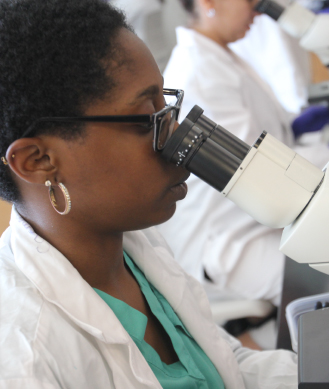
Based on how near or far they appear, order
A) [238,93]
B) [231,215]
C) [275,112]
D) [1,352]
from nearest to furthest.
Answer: [1,352] < [231,215] < [238,93] < [275,112]

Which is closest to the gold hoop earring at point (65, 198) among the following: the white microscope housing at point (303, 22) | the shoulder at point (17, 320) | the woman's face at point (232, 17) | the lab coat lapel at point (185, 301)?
the shoulder at point (17, 320)

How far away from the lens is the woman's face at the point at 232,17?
1.77 meters

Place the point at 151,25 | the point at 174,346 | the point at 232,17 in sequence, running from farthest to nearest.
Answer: the point at 151,25
the point at 232,17
the point at 174,346

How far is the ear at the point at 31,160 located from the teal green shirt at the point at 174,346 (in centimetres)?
26

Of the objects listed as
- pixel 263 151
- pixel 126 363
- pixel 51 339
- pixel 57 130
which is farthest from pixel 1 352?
pixel 263 151

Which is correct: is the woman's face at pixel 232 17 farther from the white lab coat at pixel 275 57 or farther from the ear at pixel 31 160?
A: the ear at pixel 31 160

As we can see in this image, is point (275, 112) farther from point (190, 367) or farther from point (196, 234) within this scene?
point (190, 367)

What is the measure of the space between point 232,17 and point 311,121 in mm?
686

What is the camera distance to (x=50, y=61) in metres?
0.62

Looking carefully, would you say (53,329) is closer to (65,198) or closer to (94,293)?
(94,293)

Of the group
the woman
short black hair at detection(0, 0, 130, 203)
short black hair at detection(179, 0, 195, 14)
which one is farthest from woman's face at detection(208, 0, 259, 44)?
short black hair at detection(0, 0, 130, 203)

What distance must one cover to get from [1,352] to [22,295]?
10 centimetres

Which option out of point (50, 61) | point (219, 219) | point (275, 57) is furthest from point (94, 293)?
point (275, 57)

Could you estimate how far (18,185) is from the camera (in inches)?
29.0
